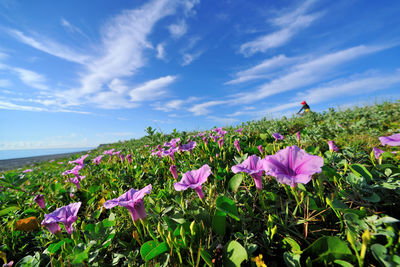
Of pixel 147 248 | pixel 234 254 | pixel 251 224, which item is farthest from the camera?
pixel 251 224

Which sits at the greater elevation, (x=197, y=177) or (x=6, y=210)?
(x=197, y=177)

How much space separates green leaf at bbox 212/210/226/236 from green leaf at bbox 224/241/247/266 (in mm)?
162

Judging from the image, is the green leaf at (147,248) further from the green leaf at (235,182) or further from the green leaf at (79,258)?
the green leaf at (235,182)

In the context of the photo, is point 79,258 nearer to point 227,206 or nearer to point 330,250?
point 227,206

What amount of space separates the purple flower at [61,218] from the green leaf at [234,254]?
129cm

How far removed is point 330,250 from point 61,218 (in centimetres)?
197

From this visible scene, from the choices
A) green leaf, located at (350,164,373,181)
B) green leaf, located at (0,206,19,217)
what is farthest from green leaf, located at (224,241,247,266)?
green leaf, located at (0,206,19,217)

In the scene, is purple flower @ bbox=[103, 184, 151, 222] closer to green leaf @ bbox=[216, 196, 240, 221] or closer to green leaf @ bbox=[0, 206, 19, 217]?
green leaf @ bbox=[216, 196, 240, 221]

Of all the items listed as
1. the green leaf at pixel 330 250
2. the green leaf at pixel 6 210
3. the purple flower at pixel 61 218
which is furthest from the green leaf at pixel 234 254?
the green leaf at pixel 6 210

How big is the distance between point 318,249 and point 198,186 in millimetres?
893

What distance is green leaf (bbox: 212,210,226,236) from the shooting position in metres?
1.35

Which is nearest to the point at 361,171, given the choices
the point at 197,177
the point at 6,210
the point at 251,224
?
the point at 251,224

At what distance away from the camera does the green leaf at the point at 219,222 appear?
135 centimetres

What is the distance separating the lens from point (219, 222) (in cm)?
136
